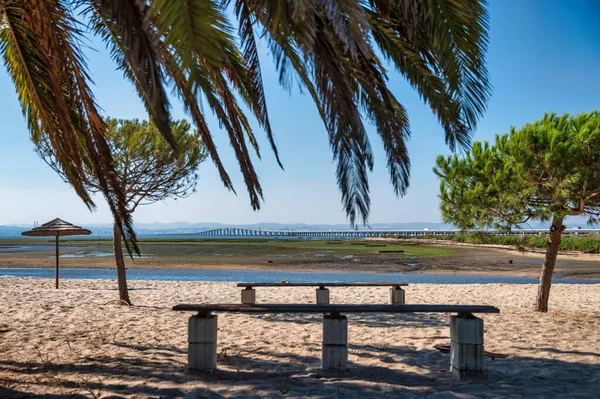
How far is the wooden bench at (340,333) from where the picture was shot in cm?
446

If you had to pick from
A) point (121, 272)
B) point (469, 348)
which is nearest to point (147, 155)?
point (121, 272)

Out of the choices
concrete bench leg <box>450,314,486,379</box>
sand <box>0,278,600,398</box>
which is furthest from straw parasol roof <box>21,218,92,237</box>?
concrete bench leg <box>450,314,486,379</box>

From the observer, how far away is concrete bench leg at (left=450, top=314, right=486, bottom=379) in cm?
444

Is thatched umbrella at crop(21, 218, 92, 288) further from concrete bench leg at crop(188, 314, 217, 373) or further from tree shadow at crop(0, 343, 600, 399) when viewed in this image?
concrete bench leg at crop(188, 314, 217, 373)

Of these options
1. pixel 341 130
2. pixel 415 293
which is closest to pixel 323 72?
pixel 341 130

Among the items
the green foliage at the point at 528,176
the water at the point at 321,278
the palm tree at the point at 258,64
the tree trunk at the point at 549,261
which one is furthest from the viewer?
the water at the point at 321,278

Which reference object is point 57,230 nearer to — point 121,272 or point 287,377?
point 121,272

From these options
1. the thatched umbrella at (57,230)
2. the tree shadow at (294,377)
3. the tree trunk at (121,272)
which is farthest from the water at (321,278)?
the tree shadow at (294,377)

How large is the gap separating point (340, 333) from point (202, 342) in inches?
50.9

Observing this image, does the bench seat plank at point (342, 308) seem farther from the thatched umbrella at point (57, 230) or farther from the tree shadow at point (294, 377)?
the thatched umbrella at point (57, 230)

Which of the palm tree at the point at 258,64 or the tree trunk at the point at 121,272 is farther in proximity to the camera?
the tree trunk at the point at 121,272

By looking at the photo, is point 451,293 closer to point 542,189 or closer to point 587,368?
point 542,189

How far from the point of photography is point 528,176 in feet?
25.9

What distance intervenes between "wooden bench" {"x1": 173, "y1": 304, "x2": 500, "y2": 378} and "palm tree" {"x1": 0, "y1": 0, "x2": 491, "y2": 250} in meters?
1.05
